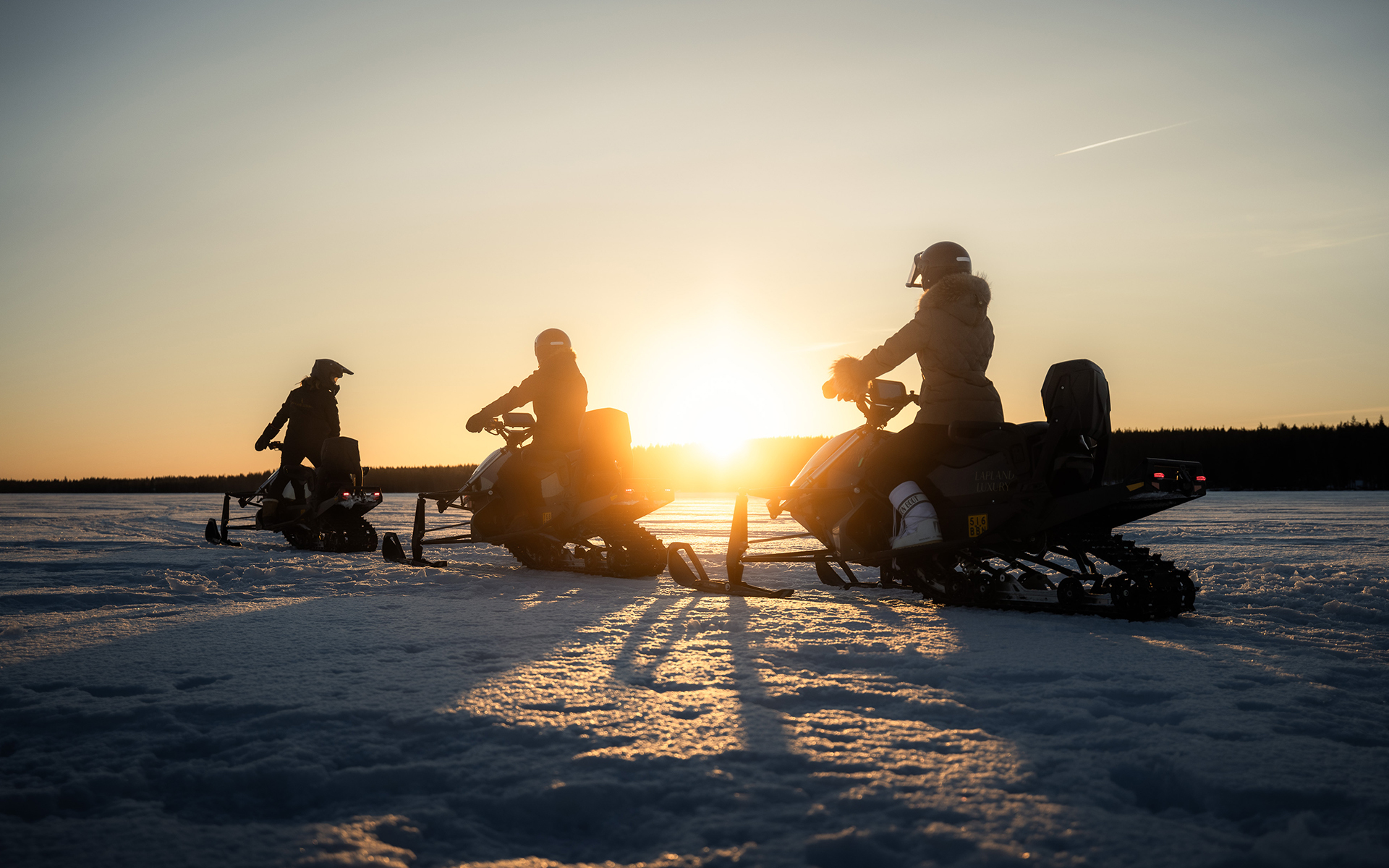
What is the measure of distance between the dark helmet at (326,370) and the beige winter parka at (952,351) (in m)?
8.35

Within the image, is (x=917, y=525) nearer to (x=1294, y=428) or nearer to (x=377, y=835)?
(x=377, y=835)

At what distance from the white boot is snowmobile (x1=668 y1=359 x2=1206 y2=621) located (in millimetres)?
57

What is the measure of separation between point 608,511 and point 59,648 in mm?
4311

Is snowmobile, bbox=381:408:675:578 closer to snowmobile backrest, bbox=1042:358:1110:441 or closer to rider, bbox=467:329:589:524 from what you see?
rider, bbox=467:329:589:524

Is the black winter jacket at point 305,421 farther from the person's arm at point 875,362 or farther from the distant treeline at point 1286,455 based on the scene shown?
the distant treeline at point 1286,455

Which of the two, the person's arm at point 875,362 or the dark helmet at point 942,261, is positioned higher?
the dark helmet at point 942,261

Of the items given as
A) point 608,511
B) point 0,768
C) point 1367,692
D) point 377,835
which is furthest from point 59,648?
point 1367,692

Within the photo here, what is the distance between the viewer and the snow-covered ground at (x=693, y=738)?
1635mm

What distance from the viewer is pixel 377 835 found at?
1.65m

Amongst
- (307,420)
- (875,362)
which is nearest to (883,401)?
(875,362)

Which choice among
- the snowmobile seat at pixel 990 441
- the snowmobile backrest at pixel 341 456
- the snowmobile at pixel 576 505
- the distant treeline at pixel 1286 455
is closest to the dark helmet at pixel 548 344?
the snowmobile at pixel 576 505

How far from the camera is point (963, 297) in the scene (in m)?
4.99

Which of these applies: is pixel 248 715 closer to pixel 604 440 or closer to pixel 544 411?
pixel 604 440

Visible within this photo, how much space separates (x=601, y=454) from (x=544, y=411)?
0.77m
